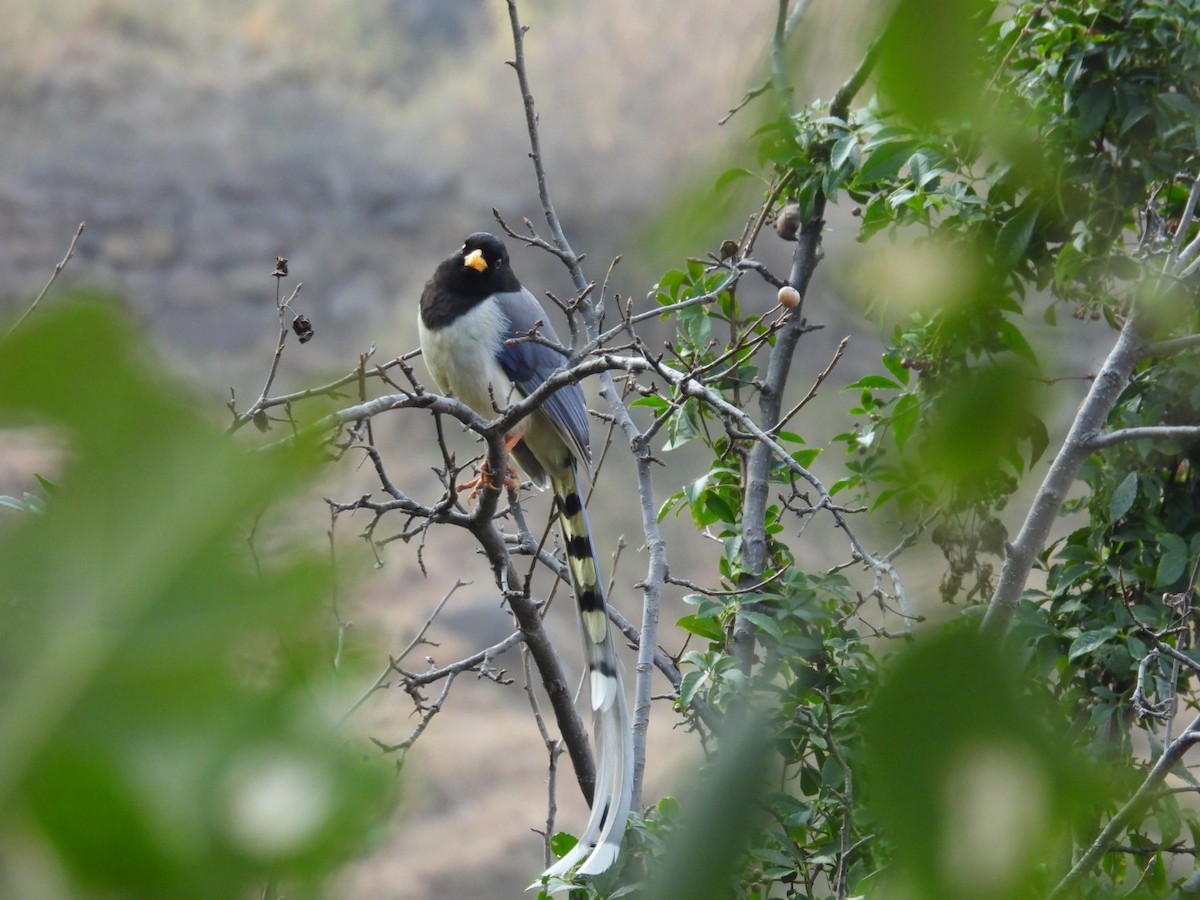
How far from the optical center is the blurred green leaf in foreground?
229mm

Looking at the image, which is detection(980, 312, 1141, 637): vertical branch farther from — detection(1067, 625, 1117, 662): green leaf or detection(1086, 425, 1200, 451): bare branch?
detection(1067, 625, 1117, 662): green leaf

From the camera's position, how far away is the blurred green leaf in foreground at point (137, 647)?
229 millimetres

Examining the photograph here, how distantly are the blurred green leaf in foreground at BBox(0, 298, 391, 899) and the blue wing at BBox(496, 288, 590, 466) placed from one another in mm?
3310

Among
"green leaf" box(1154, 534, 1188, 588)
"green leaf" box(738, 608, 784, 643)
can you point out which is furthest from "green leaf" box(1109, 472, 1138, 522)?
"green leaf" box(738, 608, 784, 643)

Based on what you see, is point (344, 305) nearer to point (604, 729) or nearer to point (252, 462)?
point (604, 729)

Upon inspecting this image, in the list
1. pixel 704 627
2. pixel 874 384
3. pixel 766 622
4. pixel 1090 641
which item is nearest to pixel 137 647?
pixel 874 384

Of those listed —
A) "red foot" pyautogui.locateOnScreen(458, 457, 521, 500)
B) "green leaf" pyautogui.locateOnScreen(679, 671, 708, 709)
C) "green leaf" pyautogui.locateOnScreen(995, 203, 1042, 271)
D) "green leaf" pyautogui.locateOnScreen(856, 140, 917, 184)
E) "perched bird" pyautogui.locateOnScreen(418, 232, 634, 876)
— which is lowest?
"green leaf" pyautogui.locateOnScreen(995, 203, 1042, 271)

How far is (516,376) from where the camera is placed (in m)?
3.78

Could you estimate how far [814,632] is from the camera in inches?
101

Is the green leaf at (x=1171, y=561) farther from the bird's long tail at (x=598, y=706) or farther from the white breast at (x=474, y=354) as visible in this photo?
the white breast at (x=474, y=354)

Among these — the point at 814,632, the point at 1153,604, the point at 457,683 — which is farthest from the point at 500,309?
the point at 457,683

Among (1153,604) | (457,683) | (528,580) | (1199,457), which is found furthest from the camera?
(457,683)

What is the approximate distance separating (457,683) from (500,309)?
6.32 meters

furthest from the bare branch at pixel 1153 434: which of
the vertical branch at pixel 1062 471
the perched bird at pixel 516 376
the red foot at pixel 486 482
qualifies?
the perched bird at pixel 516 376
